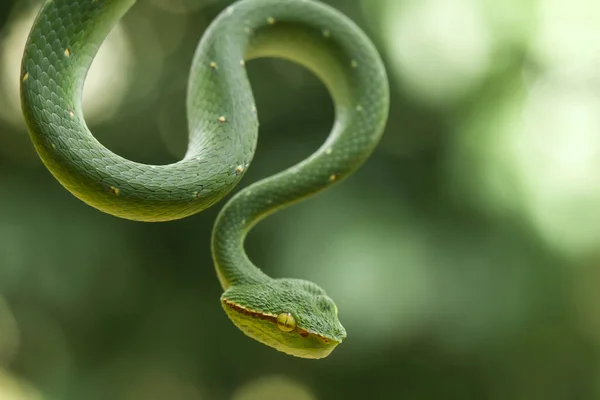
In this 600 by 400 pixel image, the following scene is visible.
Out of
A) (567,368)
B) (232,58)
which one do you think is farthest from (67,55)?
(567,368)

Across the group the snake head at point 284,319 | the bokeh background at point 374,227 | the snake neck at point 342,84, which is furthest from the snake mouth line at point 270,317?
the bokeh background at point 374,227

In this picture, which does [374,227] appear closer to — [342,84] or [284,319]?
[342,84]

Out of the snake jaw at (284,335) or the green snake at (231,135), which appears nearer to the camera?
the green snake at (231,135)

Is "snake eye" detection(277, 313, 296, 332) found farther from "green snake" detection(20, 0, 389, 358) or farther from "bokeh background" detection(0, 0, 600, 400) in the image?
"bokeh background" detection(0, 0, 600, 400)

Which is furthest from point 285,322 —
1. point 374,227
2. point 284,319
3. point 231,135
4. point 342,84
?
point 374,227

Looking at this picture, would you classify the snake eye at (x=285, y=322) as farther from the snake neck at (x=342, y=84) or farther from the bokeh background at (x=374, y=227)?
the bokeh background at (x=374, y=227)

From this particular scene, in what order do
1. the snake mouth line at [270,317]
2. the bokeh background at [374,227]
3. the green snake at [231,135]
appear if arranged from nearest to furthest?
the green snake at [231,135] < the snake mouth line at [270,317] < the bokeh background at [374,227]

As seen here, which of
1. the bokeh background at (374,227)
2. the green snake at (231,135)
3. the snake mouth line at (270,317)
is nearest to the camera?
the green snake at (231,135)

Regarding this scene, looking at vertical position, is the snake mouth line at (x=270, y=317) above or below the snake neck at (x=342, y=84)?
below

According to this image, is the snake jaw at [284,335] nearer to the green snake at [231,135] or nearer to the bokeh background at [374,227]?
the green snake at [231,135]
